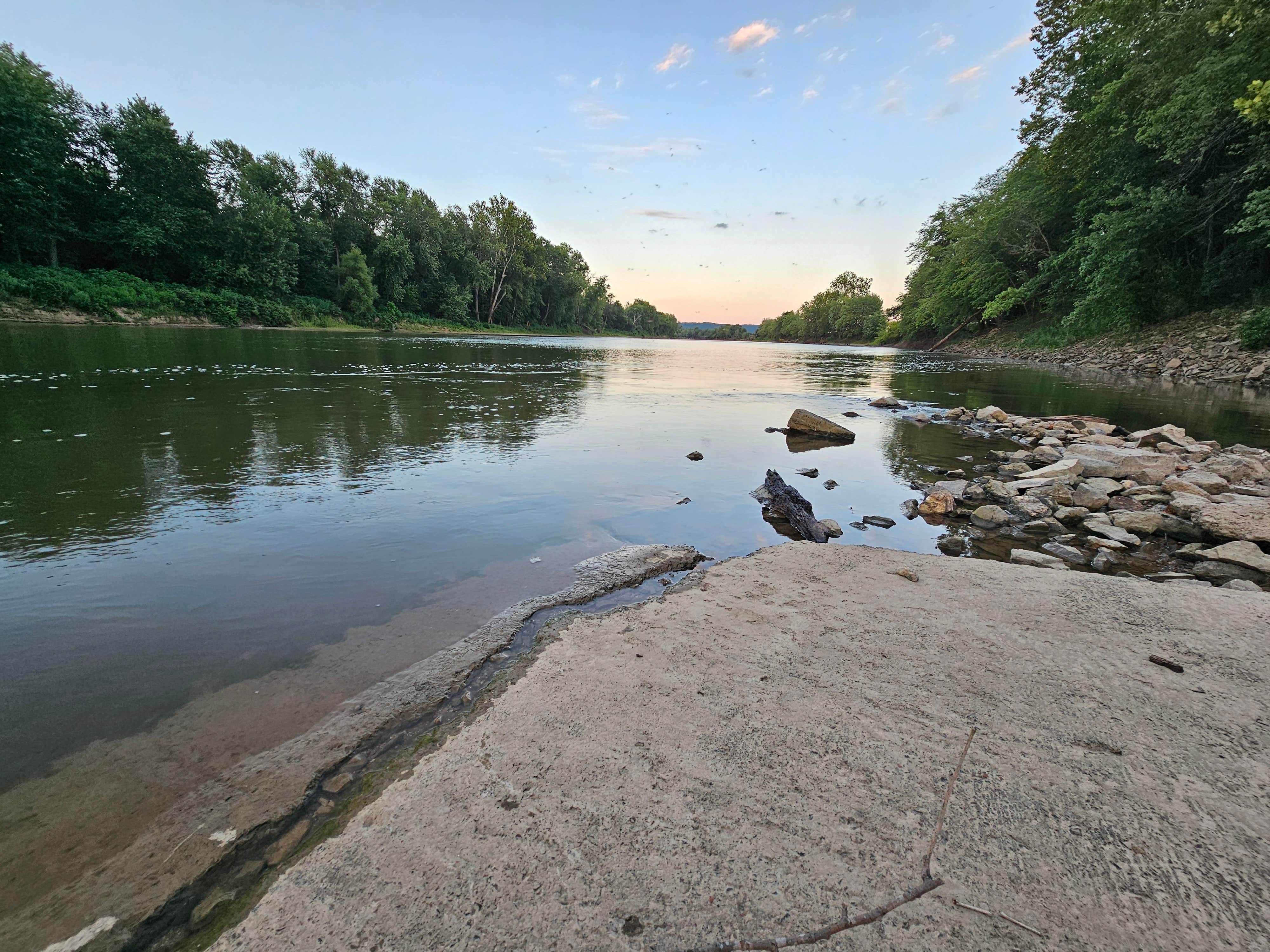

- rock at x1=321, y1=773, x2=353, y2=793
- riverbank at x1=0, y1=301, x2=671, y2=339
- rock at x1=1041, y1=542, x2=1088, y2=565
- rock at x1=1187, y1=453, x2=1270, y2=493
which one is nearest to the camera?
rock at x1=321, y1=773, x2=353, y2=793

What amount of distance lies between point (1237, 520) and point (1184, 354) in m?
26.7

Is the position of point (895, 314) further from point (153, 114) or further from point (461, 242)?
point (153, 114)

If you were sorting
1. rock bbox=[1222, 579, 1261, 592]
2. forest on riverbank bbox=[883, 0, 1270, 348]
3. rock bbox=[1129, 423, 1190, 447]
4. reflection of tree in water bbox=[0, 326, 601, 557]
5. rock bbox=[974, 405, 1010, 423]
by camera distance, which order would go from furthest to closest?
1. forest on riverbank bbox=[883, 0, 1270, 348]
2. rock bbox=[974, 405, 1010, 423]
3. rock bbox=[1129, 423, 1190, 447]
4. reflection of tree in water bbox=[0, 326, 601, 557]
5. rock bbox=[1222, 579, 1261, 592]

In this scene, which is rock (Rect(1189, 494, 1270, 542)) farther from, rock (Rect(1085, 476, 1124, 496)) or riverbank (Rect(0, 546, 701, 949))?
riverbank (Rect(0, 546, 701, 949))

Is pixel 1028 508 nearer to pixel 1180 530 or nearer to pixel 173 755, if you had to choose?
pixel 1180 530

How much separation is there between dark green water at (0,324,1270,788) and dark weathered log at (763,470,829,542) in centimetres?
29

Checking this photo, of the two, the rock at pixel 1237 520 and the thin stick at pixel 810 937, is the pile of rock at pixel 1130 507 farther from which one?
the thin stick at pixel 810 937

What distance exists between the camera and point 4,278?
95.8 feet

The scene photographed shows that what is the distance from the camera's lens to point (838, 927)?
56.7 inches

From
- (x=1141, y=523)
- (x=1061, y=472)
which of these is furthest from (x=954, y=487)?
(x=1141, y=523)

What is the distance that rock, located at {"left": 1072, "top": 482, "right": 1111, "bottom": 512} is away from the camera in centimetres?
638

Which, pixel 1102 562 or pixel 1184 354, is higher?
pixel 1184 354

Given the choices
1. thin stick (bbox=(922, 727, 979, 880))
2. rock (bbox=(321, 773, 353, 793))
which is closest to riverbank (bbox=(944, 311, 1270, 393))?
thin stick (bbox=(922, 727, 979, 880))

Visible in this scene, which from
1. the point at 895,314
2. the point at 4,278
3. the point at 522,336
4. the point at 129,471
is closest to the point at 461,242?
the point at 522,336
